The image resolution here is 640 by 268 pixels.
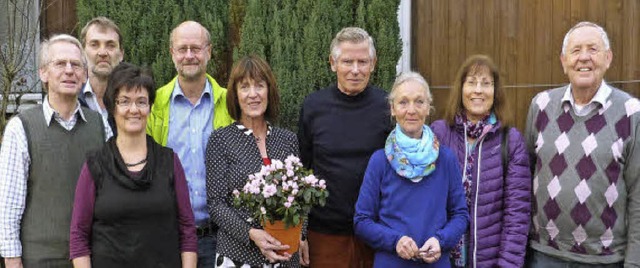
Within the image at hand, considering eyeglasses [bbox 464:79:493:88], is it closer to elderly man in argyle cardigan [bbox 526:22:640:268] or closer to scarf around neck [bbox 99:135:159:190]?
elderly man in argyle cardigan [bbox 526:22:640:268]

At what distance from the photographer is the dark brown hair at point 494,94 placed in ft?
13.5

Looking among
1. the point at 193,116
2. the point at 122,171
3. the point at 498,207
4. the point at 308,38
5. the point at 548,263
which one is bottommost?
the point at 548,263

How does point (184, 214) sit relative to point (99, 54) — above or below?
below

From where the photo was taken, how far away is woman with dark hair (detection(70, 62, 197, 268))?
3.58m

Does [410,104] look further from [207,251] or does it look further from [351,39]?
[207,251]

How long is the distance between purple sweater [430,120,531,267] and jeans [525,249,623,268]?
0.20 meters

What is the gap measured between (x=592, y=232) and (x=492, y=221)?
519 mm

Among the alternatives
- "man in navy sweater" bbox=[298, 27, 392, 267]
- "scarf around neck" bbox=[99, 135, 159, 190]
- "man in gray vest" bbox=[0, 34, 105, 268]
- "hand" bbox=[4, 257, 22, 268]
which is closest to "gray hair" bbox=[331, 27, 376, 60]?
"man in navy sweater" bbox=[298, 27, 392, 267]

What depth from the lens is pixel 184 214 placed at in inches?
149

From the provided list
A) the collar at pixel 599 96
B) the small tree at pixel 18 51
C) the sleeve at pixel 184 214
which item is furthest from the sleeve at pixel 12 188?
the small tree at pixel 18 51

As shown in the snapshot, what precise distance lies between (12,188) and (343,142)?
1.78 meters

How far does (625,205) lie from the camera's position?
13.0ft

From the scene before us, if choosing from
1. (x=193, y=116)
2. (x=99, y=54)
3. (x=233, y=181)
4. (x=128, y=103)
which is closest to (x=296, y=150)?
(x=233, y=181)

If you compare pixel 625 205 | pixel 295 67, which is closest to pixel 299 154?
pixel 295 67
